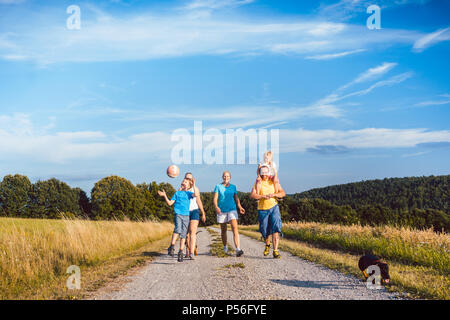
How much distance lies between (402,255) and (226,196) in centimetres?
566

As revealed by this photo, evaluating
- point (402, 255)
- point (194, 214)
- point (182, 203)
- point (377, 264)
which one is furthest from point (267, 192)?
point (402, 255)

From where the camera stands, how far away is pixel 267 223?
10.4 meters

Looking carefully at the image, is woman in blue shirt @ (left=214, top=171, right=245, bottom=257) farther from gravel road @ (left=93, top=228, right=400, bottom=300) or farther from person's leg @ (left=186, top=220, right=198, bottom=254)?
gravel road @ (left=93, top=228, right=400, bottom=300)

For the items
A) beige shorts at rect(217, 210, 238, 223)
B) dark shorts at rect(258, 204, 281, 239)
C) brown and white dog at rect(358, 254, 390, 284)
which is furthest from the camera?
beige shorts at rect(217, 210, 238, 223)

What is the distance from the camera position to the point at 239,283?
674 cm

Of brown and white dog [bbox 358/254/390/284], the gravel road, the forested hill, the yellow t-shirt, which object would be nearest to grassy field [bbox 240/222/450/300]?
brown and white dog [bbox 358/254/390/284]

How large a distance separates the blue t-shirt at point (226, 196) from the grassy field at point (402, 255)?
2.77 meters

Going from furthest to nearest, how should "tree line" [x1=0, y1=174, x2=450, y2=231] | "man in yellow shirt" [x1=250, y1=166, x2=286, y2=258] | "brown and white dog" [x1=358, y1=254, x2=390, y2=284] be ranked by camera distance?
"tree line" [x1=0, y1=174, x2=450, y2=231], "man in yellow shirt" [x1=250, y1=166, x2=286, y2=258], "brown and white dog" [x1=358, y1=254, x2=390, y2=284]

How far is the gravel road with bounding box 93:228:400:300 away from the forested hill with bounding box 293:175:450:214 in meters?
124

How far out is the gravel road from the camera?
19.3 feet

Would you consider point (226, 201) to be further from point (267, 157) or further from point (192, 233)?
point (267, 157)
